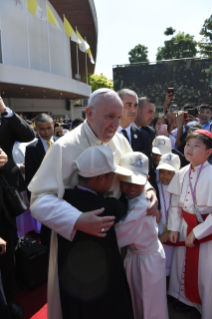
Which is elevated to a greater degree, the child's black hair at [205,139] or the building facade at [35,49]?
the building facade at [35,49]

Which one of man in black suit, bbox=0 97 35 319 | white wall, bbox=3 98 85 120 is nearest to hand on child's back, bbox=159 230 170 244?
man in black suit, bbox=0 97 35 319

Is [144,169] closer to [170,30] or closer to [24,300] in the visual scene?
[24,300]

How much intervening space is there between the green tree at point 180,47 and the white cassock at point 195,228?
153 ft

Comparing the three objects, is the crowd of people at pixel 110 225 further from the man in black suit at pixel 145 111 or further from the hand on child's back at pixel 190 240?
the man in black suit at pixel 145 111

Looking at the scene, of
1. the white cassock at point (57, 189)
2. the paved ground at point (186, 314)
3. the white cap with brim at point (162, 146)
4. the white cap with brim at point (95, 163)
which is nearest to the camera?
the white cap with brim at point (95, 163)

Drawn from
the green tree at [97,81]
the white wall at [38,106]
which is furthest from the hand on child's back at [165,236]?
the green tree at [97,81]

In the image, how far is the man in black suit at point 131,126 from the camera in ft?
9.11

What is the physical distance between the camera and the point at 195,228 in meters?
2.21

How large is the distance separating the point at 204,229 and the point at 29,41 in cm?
1750

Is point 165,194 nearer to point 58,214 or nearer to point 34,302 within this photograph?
point 58,214

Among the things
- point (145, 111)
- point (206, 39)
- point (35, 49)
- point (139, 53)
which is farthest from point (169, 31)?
point (145, 111)

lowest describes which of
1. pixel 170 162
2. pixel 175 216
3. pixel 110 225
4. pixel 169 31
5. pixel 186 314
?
pixel 186 314

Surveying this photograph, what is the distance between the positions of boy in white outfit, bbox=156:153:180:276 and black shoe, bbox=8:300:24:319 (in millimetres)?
1695

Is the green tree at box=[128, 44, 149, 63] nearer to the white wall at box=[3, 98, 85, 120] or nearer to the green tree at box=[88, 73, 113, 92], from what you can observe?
the green tree at box=[88, 73, 113, 92]
